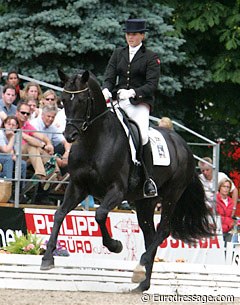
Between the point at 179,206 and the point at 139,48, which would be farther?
the point at 179,206

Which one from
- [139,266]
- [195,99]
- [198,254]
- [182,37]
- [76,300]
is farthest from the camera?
[195,99]

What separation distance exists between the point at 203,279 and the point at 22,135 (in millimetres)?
4188

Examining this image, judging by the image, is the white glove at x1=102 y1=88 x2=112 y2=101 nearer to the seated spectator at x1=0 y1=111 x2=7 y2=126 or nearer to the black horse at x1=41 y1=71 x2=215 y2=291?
the black horse at x1=41 y1=71 x2=215 y2=291

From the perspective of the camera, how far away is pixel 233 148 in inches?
884

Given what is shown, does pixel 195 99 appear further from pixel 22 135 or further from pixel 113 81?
pixel 113 81

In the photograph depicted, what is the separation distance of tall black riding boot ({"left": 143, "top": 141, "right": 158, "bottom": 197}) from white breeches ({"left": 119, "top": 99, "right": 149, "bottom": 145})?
0.12 m

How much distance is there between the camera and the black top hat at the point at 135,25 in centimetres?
1271

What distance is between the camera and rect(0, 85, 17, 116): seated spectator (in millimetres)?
15805

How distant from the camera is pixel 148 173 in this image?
42.6 ft

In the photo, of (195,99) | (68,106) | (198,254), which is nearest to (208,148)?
(195,99)

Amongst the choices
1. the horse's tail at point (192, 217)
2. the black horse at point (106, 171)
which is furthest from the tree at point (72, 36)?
the black horse at point (106, 171)

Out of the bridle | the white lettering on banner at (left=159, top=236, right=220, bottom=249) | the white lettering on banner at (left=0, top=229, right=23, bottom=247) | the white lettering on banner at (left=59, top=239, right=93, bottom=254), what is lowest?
the white lettering on banner at (left=159, top=236, right=220, bottom=249)

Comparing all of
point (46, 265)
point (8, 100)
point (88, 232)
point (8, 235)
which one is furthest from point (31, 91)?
point (46, 265)

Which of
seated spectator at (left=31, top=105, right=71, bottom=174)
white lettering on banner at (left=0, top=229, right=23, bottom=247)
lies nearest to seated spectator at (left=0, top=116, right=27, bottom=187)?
seated spectator at (left=31, top=105, right=71, bottom=174)
